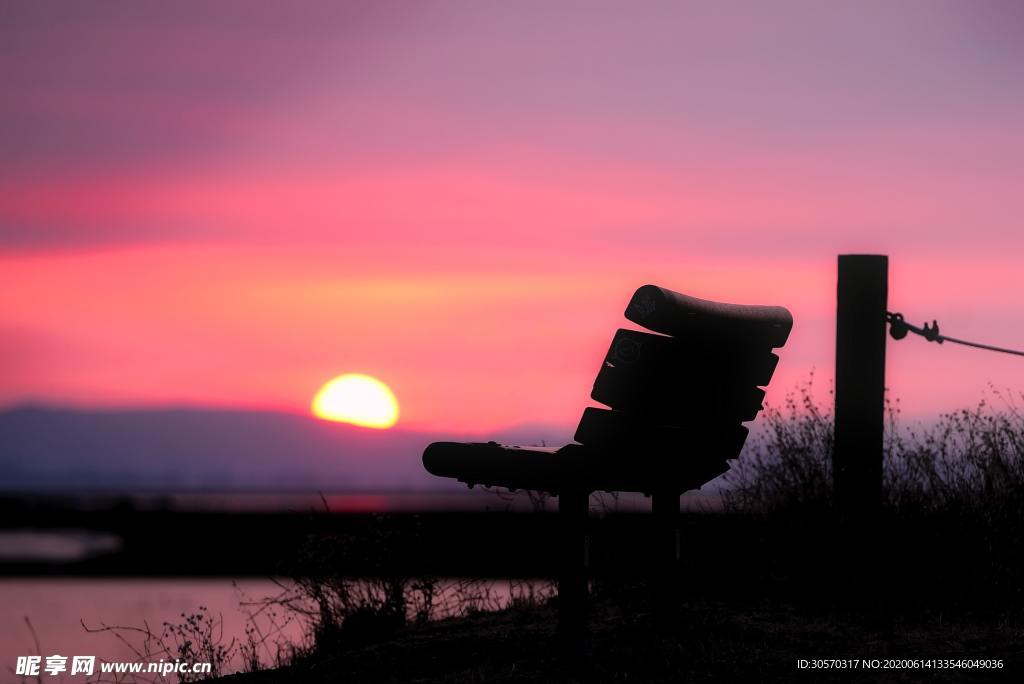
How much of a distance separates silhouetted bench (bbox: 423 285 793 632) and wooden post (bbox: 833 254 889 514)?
2.25 m

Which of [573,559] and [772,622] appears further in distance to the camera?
[772,622]

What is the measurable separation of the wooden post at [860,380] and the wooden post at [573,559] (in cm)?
321

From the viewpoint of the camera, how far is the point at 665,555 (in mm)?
7355

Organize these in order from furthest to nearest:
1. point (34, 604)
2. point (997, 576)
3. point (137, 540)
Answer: point (137, 540) < point (34, 604) < point (997, 576)

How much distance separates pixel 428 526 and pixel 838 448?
123 inches

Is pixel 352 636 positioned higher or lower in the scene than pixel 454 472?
lower

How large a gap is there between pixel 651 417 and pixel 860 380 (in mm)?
3138

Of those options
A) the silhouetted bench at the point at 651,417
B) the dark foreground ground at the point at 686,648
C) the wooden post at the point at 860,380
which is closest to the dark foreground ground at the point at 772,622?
the dark foreground ground at the point at 686,648

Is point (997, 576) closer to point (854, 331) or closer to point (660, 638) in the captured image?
point (854, 331)

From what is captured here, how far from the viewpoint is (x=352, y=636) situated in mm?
9617

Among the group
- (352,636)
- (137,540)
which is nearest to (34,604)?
(352,636)

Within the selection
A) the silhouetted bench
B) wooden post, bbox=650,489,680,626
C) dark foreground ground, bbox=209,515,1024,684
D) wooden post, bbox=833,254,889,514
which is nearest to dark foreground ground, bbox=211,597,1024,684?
dark foreground ground, bbox=209,515,1024,684

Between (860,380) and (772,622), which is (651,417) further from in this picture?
(860,380)

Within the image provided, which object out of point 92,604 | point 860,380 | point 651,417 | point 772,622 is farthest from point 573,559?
point 92,604
